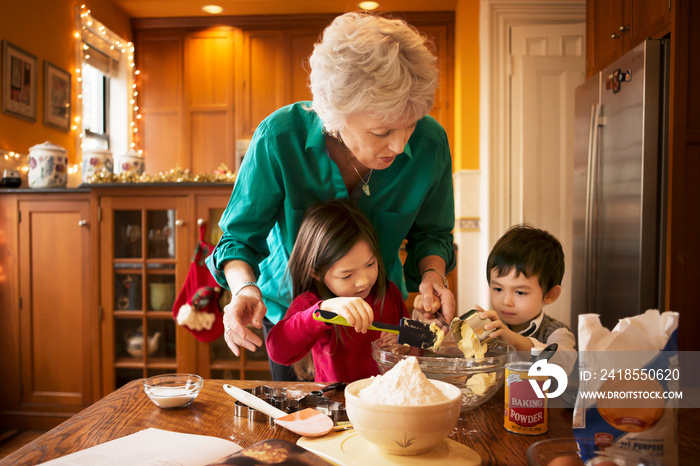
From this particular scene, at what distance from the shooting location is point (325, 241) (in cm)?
125

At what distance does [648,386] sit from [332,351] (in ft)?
2.69

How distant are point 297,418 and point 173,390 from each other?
26 cm

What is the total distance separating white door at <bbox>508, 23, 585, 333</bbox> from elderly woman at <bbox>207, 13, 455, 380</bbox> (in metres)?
2.77

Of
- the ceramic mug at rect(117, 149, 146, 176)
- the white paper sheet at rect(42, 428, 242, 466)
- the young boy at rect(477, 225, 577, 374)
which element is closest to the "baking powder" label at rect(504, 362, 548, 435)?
the white paper sheet at rect(42, 428, 242, 466)

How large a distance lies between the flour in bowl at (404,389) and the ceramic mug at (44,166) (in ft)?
9.94

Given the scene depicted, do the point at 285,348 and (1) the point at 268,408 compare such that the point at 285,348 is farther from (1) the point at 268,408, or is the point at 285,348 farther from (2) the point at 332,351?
(1) the point at 268,408

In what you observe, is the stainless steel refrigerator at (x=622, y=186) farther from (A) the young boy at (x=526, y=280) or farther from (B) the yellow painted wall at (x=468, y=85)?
(B) the yellow painted wall at (x=468, y=85)

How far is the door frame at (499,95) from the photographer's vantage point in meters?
4.10

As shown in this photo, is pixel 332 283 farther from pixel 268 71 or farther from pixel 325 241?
pixel 268 71

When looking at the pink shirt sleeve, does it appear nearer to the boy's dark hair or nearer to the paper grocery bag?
the boy's dark hair

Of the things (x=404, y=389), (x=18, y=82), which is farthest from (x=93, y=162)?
(x=404, y=389)

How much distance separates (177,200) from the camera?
2.94 m

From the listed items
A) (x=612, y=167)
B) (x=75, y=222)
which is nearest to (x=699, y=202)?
(x=612, y=167)

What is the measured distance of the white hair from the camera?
111cm
